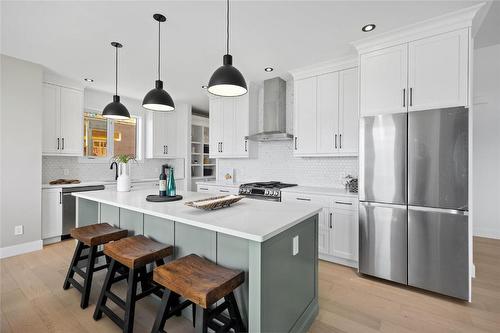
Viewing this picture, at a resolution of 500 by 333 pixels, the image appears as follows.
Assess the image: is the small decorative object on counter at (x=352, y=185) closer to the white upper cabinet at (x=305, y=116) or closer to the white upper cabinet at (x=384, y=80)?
the white upper cabinet at (x=305, y=116)

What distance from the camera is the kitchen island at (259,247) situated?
1371 millimetres

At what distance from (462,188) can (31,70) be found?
5627 mm

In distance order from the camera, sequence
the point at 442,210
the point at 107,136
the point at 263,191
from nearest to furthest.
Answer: the point at 442,210, the point at 263,191, the point at 107,136

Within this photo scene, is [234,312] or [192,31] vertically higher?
[192,31]

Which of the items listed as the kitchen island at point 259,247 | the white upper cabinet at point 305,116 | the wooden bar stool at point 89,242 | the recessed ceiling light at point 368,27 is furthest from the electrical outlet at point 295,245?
the recessed ceiling light at point 368,27

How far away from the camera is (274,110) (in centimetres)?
408

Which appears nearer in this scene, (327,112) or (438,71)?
(438,71)

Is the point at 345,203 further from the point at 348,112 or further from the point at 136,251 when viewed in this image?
the point at 136,251

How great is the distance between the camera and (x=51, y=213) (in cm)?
376

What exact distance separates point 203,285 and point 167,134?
5070 mm

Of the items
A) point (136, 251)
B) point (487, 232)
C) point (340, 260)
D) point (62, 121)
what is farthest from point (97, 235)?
point (487, 232)

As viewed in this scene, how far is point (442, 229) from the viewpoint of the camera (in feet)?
7.50

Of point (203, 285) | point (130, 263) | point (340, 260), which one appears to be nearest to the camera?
point (203, 285)

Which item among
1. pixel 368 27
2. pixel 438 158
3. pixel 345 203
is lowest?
pixel 345 203
